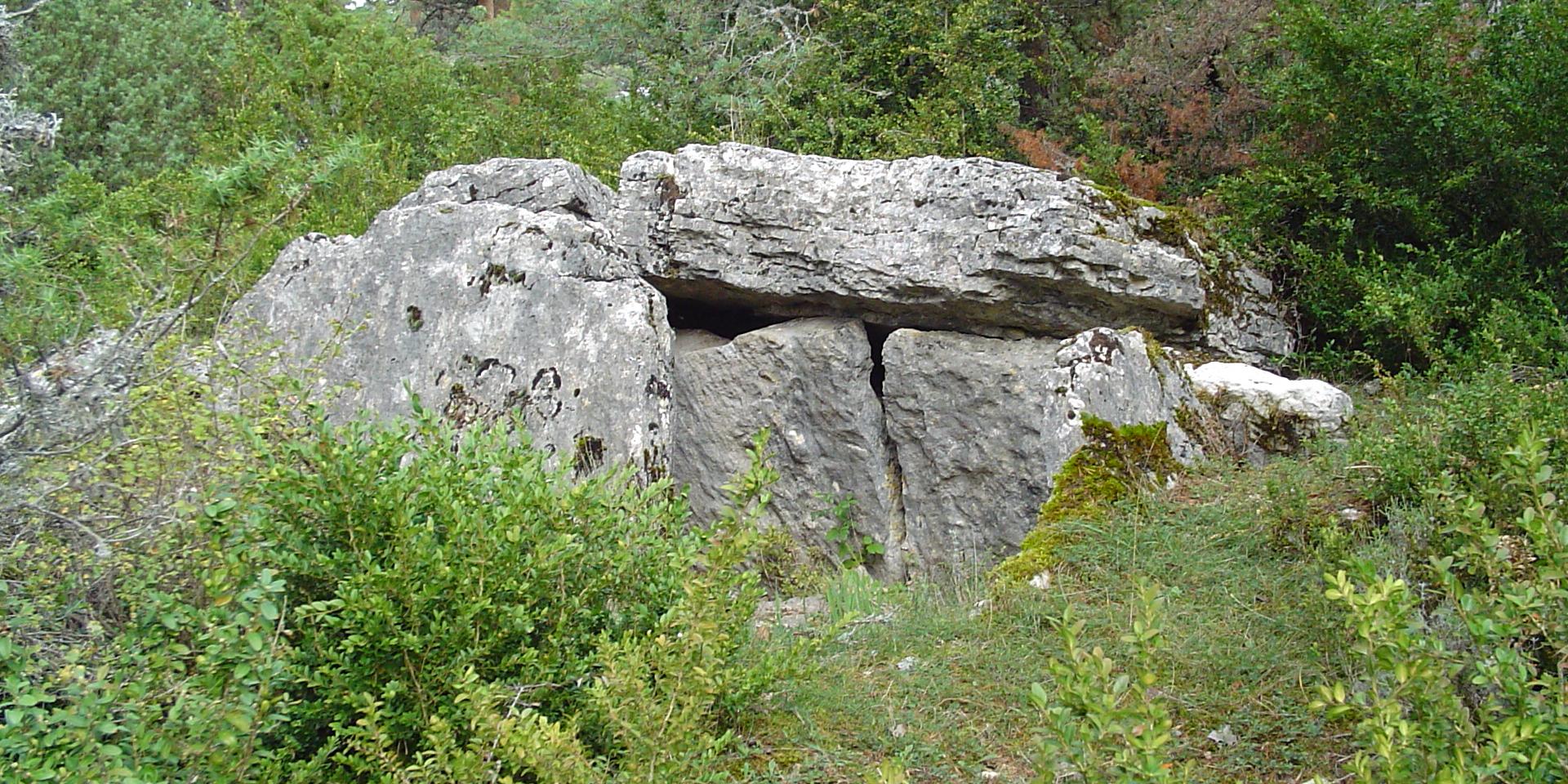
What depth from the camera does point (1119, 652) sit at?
408 centimetres

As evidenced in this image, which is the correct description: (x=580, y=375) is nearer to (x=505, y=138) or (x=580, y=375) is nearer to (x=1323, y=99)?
(x=505, y=138)

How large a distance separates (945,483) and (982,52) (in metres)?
4.76

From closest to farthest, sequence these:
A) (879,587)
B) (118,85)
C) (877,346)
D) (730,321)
Answer: (879,587), (877,346), (730,321), (118,85)

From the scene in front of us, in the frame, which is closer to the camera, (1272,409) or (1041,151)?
(1272,409)

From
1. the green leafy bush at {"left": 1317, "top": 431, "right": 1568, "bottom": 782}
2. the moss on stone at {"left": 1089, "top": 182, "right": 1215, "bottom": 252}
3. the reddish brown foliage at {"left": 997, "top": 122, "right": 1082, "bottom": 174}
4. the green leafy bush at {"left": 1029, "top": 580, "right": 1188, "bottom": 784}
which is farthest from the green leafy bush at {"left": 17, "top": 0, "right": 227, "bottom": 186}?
the green leafy bush at {"left": 1317, "top": 431, "right": 1568, "bottom": 782}

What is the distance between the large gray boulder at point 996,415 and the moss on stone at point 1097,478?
9 centimetres

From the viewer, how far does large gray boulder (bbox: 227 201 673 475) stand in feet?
20.2

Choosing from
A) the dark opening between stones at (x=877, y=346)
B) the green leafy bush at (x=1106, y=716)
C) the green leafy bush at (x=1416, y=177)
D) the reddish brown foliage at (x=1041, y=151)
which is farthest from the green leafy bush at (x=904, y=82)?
the green leafy bush at (x=1106, y=716)

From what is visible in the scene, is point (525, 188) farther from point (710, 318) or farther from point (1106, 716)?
point (1106, 716)

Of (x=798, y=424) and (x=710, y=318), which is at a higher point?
(x=710, y=318)

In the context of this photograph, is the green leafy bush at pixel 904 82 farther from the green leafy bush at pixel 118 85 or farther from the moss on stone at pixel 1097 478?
the green leafy bush at pixel 118 85

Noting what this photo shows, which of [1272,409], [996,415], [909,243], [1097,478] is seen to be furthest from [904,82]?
[1097,478]

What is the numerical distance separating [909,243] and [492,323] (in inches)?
91.1

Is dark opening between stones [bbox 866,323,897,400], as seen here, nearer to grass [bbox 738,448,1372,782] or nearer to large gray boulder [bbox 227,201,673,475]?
large gray boulder [bbox 227,201,673,475]
